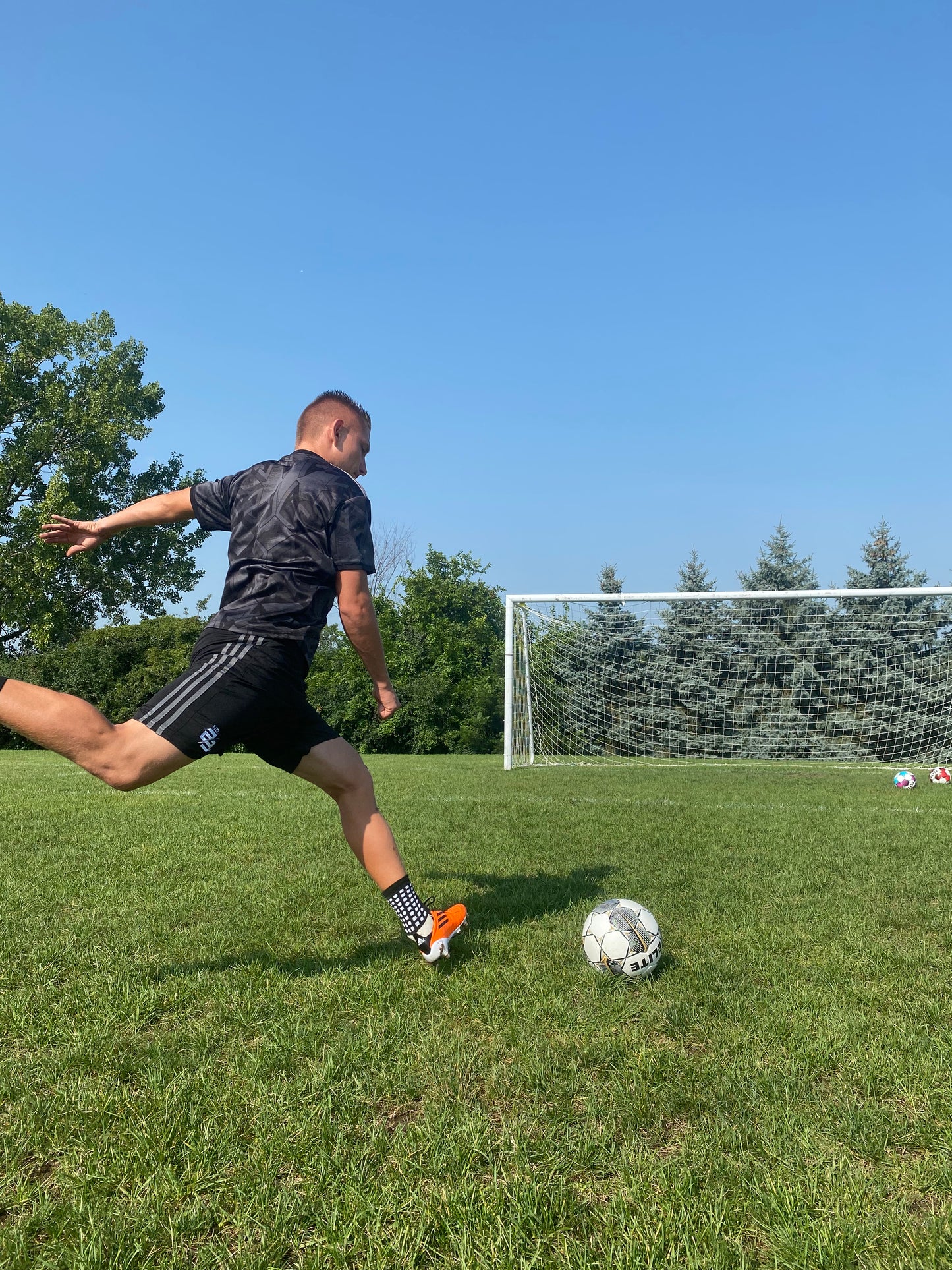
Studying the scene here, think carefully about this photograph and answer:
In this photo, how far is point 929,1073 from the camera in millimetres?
2520

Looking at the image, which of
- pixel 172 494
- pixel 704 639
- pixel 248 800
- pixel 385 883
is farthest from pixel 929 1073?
pixel 704 639

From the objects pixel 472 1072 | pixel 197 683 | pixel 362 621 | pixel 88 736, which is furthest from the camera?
pixel 362 621

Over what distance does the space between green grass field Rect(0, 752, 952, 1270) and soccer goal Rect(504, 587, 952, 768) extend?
34.8 feet

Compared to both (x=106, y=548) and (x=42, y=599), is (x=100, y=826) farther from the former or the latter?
(x=106, y=548)

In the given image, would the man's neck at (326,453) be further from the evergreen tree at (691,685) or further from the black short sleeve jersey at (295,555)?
the evergreen tree at (691,685)

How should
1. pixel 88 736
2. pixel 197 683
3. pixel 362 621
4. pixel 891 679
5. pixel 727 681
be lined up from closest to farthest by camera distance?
pixel 88 736
pixel 197 683
pixel 362 621
pixel 891 679
pixel 727 681

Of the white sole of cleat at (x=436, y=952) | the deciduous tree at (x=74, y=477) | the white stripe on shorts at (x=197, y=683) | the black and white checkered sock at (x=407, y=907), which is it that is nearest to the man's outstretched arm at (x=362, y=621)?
the white stripe on shorts at (x=197, y=683)

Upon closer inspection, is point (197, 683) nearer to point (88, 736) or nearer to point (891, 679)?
point (88, 736)

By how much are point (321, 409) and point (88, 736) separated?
5.80ft

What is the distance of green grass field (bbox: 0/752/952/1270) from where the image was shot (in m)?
1.82

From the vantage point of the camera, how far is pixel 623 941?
3416 millimetres

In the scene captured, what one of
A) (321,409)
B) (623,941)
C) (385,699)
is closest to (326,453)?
(321,409)

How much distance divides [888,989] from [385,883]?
81.5 inches

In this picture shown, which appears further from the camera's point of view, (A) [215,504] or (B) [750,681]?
(B) [750,681]
